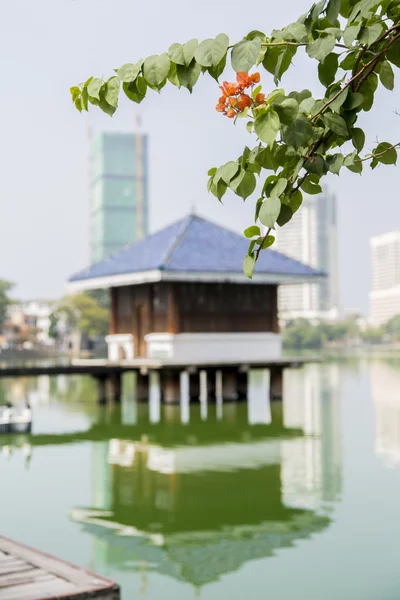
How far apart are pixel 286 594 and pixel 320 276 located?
1827 centimetres

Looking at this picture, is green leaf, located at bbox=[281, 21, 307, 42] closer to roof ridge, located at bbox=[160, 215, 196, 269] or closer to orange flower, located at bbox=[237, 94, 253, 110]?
orange flower, located at bbox=[237, 94, 253, 110]

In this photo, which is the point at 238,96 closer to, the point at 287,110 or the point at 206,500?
the point at 287,110

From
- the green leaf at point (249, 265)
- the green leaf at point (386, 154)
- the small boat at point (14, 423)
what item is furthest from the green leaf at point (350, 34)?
the small boat at point (14, 423)

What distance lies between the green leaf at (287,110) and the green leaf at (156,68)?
382mm

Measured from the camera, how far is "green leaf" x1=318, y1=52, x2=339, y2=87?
285cm

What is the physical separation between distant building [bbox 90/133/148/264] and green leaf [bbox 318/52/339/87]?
173708 millimetres

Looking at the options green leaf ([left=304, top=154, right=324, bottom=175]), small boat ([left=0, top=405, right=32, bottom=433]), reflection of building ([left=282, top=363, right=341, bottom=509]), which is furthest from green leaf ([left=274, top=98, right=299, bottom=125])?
small boat ([left=0, top=405, right=32, bottom=433])

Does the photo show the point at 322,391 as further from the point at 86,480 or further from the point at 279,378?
the point at 86,480

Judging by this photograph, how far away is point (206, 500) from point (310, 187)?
26.9 ft

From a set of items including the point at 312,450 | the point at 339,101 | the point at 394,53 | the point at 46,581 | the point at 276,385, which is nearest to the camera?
the point at 339,101

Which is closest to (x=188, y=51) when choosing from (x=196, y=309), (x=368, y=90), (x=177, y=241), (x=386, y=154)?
(x=368, y=90)

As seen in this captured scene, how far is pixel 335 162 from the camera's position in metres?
2.96

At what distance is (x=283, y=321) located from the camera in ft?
412

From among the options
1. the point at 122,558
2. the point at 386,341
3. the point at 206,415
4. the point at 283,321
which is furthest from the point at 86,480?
the point at 386,341
